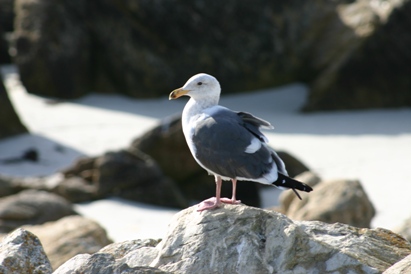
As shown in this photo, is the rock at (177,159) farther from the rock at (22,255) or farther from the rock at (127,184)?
the rock at (22,255)

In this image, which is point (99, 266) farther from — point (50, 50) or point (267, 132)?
point (50, 50)

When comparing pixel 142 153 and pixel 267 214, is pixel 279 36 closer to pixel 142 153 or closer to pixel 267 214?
pixel 142 153

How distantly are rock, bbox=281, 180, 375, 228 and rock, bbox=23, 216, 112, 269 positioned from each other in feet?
6.96

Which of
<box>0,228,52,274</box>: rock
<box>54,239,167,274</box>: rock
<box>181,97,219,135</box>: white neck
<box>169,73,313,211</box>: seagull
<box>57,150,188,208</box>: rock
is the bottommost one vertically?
<box>57,150,188,208</box>: rock

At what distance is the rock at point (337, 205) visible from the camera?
8.90 meters

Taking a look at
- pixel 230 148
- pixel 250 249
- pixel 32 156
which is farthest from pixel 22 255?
pixel 32 156

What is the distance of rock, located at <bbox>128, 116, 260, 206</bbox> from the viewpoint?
1230 cm

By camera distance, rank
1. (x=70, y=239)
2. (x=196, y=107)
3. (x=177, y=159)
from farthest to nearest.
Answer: (x=177, y=159), (x=70, y=239), (x=196, y=107)

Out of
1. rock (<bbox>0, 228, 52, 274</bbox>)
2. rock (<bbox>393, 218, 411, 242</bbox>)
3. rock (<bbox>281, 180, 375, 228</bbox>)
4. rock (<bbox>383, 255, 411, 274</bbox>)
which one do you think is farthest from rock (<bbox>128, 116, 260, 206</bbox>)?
rock (<bbox>383, 255, 411, 274</bbox>)

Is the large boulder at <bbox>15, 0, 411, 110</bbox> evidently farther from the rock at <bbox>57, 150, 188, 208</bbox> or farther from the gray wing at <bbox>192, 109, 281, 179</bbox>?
the gray wing at <bbox>192, 109, 281, 179</bbox>

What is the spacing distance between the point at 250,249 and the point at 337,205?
14.2 feet

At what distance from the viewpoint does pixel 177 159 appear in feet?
41.1

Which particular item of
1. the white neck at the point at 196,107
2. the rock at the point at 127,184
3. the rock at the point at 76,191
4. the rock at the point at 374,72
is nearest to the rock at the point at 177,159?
the rock at the point at 127,184

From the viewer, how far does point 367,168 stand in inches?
505
